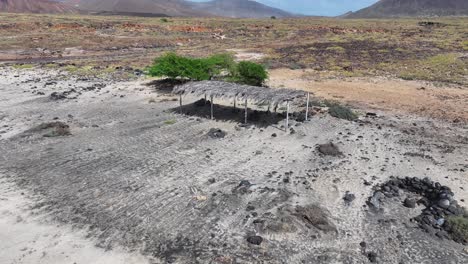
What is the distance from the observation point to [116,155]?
20.2 m

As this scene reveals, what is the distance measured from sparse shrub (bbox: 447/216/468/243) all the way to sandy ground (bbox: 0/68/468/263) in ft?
1.20

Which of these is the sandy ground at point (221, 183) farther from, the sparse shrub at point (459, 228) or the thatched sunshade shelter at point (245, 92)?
the thatched sunshade shelter at point (245, 92)

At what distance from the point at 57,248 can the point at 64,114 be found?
16.4m

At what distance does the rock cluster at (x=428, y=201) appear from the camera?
1408 cm

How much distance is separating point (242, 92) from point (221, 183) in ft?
27.8

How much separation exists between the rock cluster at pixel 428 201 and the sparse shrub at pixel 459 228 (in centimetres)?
11

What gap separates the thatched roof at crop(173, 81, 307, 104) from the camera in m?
23.3

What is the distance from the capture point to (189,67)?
32938mm

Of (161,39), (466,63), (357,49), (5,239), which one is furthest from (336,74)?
(161,39)

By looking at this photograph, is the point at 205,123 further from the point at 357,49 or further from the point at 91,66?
the point at 357,49

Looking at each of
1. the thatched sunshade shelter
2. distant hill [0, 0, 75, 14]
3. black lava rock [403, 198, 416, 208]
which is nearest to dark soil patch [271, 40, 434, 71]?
the thatched sunshade shelter

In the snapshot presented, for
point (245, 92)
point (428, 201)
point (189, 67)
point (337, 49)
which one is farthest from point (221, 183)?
point (337, 49)

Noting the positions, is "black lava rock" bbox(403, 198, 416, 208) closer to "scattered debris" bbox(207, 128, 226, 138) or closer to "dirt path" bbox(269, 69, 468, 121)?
"scattered debris" bbox(207, 128, 226, 138)

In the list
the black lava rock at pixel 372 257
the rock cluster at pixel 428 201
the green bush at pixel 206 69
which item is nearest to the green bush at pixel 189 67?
the green bush at pixel 206 69
